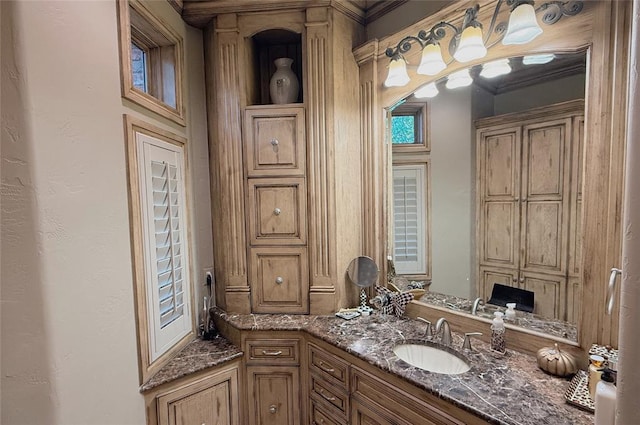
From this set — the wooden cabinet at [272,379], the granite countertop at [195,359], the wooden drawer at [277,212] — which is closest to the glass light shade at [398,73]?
the wooden drawer at [277,212]

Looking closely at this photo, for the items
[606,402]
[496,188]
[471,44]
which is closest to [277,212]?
[496,188]

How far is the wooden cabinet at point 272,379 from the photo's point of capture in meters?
1.92

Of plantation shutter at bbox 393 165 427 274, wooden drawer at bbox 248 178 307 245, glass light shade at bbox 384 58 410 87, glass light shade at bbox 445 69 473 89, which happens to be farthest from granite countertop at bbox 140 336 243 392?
glass light shade at bbox 445 69 473 89

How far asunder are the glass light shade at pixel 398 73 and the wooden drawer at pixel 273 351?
1.68 metres

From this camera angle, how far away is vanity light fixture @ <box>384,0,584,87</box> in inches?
50.7

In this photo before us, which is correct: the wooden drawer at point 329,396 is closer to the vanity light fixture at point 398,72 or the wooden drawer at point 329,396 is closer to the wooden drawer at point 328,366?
the wooden drawer at point 328,366

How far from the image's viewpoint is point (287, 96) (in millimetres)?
2129

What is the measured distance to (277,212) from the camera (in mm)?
2094

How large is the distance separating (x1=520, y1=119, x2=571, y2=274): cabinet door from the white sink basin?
0.60 m

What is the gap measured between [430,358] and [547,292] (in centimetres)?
66

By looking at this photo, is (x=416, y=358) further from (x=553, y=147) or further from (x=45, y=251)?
(x=45, y=251)

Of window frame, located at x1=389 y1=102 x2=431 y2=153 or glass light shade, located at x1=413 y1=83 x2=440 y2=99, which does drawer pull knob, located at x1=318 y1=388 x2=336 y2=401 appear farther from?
glass light shade, located at x1=413 y1=83 x2=440 y2=99

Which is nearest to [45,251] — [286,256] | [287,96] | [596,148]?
[286,256]

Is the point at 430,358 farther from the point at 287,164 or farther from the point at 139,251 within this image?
the point at 139,251
